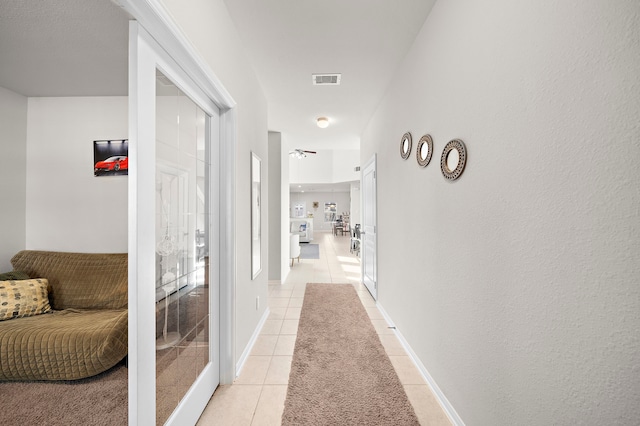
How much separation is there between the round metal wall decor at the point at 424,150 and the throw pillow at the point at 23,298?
350cm

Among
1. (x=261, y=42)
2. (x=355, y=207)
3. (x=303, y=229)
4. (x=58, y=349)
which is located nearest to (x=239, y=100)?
(x=261, y=42)

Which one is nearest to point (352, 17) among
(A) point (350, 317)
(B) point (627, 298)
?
(B) point (627, 298)

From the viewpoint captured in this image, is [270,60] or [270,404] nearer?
[270,404]

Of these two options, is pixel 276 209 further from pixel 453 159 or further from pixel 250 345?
pixel 453 159

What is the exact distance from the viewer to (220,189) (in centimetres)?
Answer: 204

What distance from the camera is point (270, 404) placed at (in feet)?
6.07

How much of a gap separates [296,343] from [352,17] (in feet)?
9.58

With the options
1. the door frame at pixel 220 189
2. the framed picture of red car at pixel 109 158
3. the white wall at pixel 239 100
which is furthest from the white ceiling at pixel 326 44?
the framed picture of red car at pixel 109 158

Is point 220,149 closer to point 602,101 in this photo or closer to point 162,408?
point 162,408

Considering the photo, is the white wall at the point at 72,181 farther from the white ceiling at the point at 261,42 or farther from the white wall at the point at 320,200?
the white wall at the point at 320,200

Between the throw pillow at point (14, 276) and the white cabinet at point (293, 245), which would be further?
the white cabinet at point (293, 245)

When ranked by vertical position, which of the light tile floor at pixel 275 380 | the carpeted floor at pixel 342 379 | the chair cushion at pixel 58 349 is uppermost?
the chair cushion at pixel 58 349

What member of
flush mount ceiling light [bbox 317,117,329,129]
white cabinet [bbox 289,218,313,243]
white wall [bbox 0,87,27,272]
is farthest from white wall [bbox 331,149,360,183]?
white wall [bbox 0,87,27,272]

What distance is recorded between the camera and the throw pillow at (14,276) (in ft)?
8.00
